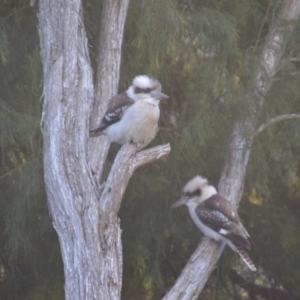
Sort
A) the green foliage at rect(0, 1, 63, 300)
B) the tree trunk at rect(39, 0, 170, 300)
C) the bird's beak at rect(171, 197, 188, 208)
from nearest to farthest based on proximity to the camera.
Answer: the tree trunk at rect(39, 0, 170, 300) → the green foliage at rect(0, 1, 63, 300) → the bird's beak at rect(171, 197, 188, 208)

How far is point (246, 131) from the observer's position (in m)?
5.96

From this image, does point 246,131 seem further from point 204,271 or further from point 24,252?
point 24,252

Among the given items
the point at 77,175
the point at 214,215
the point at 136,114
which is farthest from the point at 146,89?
the point at 214,215

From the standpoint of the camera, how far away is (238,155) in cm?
613

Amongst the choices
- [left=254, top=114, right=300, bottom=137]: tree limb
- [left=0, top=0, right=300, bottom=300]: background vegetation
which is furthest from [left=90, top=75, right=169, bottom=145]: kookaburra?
[left=254, top=114, right=300, bottom=137]: tree limb

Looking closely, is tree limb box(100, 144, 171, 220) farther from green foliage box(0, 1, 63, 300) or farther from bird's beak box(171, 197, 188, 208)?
bird's beak box(171, 197, 188, 208)

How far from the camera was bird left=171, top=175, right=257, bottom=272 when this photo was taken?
20.0 feet

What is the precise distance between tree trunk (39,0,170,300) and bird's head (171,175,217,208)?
63.6 inches

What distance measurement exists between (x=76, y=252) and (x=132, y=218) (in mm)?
2083

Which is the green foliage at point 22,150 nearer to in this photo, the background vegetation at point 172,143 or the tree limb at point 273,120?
the background vegetation at point 172,143

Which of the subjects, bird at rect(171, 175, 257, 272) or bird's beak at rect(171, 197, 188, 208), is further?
bird's beak at rect(171, 197, 188, 208)

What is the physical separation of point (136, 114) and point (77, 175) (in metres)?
0.69

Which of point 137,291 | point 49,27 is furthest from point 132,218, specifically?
point 49,27

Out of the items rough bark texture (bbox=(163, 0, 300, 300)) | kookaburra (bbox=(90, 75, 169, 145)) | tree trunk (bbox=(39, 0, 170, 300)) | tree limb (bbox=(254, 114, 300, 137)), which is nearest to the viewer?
tree trunk (bbox=(39, 0, 170, 300))
